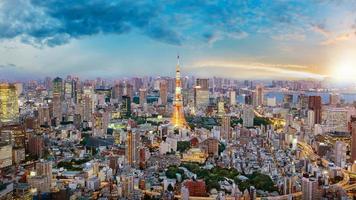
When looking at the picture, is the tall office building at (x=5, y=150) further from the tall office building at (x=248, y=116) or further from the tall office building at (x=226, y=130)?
the tall office building at (x=248, y=116)

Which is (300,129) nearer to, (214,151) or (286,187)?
(214,151)

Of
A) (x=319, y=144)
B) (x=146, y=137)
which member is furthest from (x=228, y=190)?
(x=146, y=137)

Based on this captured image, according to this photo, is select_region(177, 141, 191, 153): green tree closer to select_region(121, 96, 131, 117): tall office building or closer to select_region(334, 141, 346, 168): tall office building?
select_region(334, 141, 346, 168): tall office building

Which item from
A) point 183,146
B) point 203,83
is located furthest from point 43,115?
point 203,83

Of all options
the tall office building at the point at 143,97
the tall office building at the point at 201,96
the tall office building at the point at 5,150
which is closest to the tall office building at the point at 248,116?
the tall office building at the point at 201,96

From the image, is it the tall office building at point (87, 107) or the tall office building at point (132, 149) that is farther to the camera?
the tall office building at point (87, 107)

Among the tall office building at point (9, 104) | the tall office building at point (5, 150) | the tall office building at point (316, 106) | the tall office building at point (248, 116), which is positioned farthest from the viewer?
the tall office building at point (248, 116)
